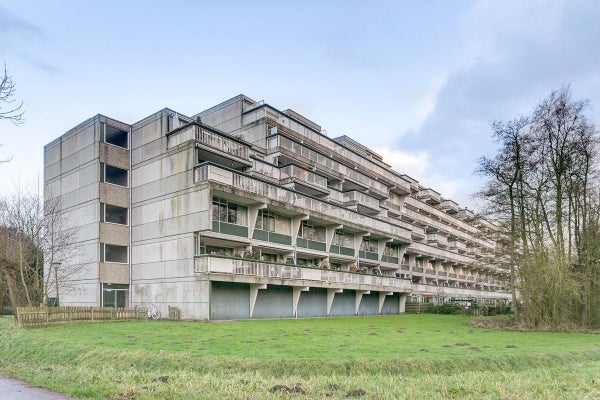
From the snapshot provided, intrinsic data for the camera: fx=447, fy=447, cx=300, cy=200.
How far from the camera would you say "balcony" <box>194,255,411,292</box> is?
26734 mm

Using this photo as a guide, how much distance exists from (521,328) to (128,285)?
26601 millimetres

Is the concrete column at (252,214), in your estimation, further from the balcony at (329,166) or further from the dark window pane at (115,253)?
the dark window pane at (115,253)

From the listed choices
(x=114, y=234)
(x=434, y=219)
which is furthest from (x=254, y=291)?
(x=434, y=219)

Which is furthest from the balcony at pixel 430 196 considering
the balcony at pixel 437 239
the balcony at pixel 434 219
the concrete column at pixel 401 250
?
the concrete column at pixel 401 250

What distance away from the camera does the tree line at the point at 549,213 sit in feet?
87.1

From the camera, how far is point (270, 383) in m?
10.2

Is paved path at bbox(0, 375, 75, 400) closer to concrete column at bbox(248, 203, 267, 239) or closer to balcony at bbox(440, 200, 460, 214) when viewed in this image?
concrete column at bbox(248, 203, 267, 239)

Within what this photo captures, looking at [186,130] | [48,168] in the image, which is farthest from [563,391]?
[48,168]

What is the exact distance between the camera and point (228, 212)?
101ft

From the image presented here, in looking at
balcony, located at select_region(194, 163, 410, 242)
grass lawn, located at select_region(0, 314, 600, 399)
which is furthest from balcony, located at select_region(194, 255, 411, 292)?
grass lawn, located at select_region(0, 314, 600, 399)

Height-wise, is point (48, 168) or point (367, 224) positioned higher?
point (48, 168)

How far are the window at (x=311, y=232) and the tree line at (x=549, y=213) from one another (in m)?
15.1

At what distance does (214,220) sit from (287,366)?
59.4 ft

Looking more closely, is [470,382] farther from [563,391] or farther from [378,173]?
[378,173]
